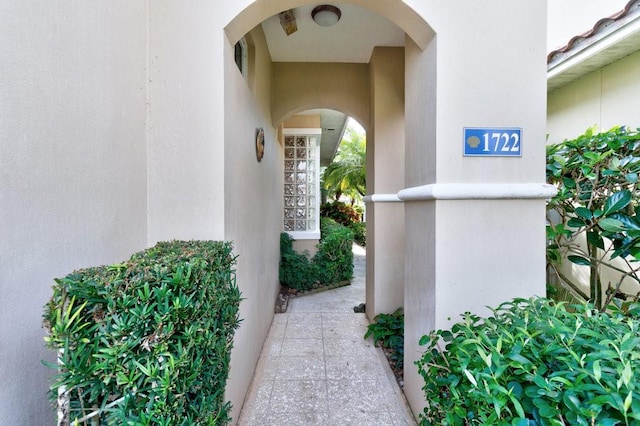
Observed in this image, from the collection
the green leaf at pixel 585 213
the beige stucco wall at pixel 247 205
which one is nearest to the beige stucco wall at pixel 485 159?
the green leaf at pixel 585 213

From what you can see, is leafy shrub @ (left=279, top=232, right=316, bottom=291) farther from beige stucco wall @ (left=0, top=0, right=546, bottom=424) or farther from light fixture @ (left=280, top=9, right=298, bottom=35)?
light fixture @ (left=280, top=9, right=298, bottom=35)

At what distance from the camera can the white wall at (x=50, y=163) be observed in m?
1.10

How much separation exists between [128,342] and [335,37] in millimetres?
4398

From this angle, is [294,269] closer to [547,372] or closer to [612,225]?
[612,225]

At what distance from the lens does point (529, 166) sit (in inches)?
84.4

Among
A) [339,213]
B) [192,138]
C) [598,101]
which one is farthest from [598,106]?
[339,213]

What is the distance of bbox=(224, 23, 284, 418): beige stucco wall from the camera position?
230cm

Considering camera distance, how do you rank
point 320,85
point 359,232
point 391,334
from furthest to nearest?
1. point 359,232
2. point 320,85
3. point 391,334

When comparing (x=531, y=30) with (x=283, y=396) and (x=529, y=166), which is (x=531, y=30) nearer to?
(x=529, y=166)

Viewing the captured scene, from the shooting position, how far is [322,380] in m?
3.13

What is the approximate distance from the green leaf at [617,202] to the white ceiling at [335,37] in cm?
313

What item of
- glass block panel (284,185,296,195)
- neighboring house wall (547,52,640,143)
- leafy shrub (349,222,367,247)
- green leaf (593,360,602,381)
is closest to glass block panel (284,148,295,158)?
glass block panel (284,185,296,195)

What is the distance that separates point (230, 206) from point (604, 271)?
4223 mm

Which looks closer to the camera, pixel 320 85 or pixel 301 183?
pixel 320 85
